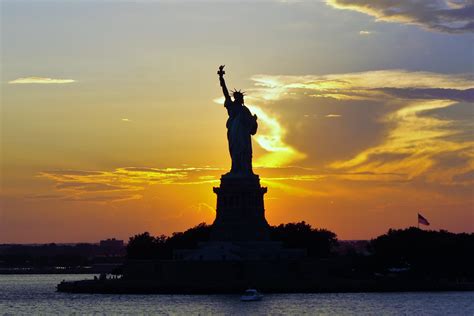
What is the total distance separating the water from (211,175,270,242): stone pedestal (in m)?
5.87

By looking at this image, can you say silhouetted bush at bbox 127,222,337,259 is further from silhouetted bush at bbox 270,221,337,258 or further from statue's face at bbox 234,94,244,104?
statue's face at bbox 234,94,244,104

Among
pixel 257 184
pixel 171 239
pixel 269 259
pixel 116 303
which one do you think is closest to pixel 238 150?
pixel 257 184

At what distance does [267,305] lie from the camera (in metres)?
86.4

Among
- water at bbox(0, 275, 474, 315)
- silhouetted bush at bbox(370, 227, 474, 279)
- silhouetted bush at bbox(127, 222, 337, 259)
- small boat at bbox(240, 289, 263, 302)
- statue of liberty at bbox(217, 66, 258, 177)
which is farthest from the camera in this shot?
silhouetted bush at bbox(127, 222, 337, 259)

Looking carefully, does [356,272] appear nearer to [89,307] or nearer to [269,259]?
[269,259]

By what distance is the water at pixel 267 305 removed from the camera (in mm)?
83062

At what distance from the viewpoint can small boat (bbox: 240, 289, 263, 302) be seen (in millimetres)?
88875

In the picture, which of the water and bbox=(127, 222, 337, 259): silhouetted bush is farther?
bbox=(127, 222, 337, 259): silhouetted bush

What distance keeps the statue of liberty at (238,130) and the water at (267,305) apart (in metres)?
11.2

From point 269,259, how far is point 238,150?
29.7 feet

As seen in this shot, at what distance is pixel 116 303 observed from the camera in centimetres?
9025

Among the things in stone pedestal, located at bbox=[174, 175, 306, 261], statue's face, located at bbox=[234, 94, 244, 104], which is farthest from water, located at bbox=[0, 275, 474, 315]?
statue's face, located at bbox=[234, 94, 244, 104]

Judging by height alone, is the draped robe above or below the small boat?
above

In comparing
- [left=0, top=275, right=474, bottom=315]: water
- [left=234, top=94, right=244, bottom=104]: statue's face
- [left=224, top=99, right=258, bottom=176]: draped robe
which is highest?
[left=234, top=94, right=244, bottom=104]: statue's face
